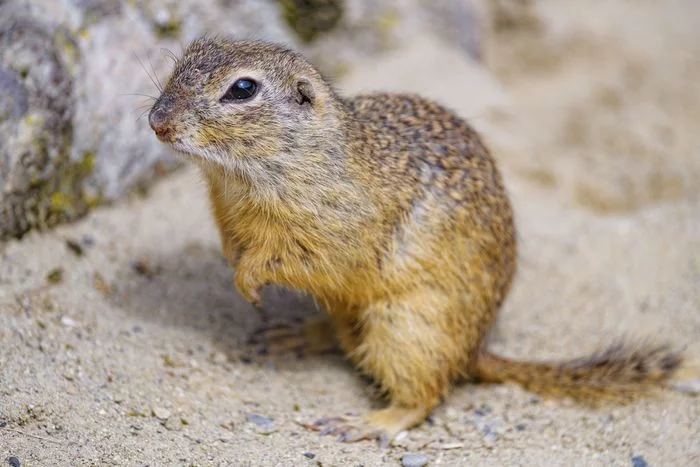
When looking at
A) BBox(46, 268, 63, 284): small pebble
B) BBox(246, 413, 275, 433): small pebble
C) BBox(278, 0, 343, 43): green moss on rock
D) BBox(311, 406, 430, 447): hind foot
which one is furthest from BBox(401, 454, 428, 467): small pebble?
BBox(278, 0, 343, 43): green moss on rock

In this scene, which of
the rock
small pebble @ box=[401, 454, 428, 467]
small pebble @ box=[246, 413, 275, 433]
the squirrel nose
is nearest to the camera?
the squirrel nose

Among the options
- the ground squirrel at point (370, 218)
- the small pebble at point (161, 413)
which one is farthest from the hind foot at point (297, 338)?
the small pebble at point (161, 413)

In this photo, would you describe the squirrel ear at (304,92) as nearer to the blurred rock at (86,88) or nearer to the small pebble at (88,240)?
the blurred rock at (86,88)

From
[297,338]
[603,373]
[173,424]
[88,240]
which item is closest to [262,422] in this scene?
[173,424]

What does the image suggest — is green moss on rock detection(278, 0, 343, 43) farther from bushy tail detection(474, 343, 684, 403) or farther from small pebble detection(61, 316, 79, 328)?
bushy tail detection(474, 343, 684, 403)

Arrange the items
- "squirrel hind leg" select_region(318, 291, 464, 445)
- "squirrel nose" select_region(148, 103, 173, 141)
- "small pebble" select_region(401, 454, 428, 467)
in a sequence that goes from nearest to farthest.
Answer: "squirrel nose" select_region(148, 103, 173, 141) < "small pebble" select_region(401, 454, 428, 467) < "squirrel hind leg" select_region(318, 291, 464, 445)

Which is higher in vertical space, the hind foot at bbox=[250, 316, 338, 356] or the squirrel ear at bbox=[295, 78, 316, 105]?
the squirrel ear at bbox=[295, 78, 316, 105]

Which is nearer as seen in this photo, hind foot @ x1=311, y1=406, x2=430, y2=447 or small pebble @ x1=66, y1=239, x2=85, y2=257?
hind foot @ x1=311, y1=406, x2=430, y2=447
